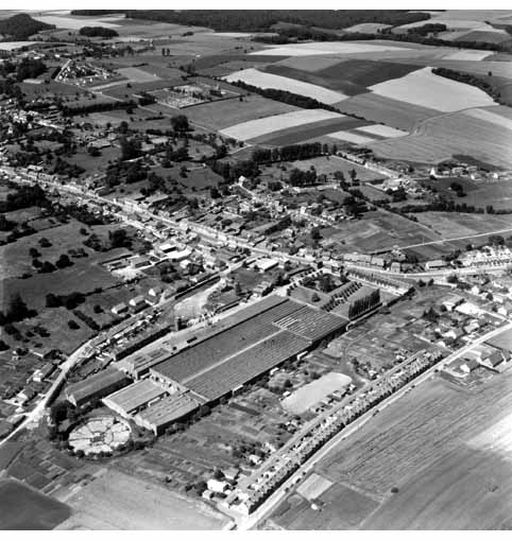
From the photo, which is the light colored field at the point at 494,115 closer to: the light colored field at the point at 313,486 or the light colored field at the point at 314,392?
the light colored field at the point at 314,392

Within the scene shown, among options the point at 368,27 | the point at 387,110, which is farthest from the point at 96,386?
the point at 368,27

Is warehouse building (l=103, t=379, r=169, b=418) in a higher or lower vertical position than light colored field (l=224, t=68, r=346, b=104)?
lower

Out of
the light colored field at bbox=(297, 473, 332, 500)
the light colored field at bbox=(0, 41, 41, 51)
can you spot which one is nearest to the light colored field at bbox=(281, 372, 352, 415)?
the light colored field at bbox=(297, 473, 332, 500)

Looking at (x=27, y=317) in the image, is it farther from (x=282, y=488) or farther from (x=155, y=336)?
(x=282, y=488)

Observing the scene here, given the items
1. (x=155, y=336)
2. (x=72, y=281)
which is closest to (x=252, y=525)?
(x=155, y=336)

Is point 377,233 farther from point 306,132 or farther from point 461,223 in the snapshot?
point 306,132

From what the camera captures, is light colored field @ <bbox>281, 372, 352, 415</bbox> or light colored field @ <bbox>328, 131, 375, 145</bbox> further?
light colored field @ <bbox>328, 131, 375, 145</bbox>

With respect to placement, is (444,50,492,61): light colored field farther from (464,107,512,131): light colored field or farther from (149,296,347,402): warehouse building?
(149,296,347,402): warehouse building
